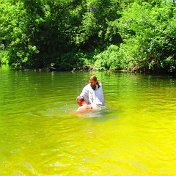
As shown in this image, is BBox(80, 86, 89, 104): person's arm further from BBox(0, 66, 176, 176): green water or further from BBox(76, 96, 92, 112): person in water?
BBox(0, 66, 176, 176): green water

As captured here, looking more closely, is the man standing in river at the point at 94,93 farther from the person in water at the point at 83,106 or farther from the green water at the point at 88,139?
the green water at the point at 88,139

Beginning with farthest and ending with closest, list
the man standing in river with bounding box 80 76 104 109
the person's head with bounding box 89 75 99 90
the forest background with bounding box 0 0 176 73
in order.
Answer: the forest background with bounding box 0 0 176 73 < the man standing in river with bounding box 80 76 104 109 < the person's head with bounding box 89 75 99 90

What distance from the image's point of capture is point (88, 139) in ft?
26.7

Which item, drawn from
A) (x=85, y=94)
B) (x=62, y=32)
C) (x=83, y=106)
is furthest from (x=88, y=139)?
(x=62, y=32)

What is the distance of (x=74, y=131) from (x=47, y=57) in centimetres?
3248

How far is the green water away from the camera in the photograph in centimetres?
622

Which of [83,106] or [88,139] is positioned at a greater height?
[83,106]

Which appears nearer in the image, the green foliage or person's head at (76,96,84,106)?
person's head at (76,96,84,106)

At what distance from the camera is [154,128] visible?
9.24 metres

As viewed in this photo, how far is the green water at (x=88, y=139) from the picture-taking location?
20.4 ft

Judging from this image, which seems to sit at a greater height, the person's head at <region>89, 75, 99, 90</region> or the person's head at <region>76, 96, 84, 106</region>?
the person's head at <region>89, 75, 99, 90</region>

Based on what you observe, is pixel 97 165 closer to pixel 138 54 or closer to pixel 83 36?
pixel 138 54

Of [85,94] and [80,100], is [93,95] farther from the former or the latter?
[80,100]

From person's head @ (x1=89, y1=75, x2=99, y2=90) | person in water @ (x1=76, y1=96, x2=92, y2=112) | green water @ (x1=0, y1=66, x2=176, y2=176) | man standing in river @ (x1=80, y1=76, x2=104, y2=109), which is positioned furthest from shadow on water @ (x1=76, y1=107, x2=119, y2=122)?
person's head @ (x1=89, y1=75, x2=99, y2=90)
